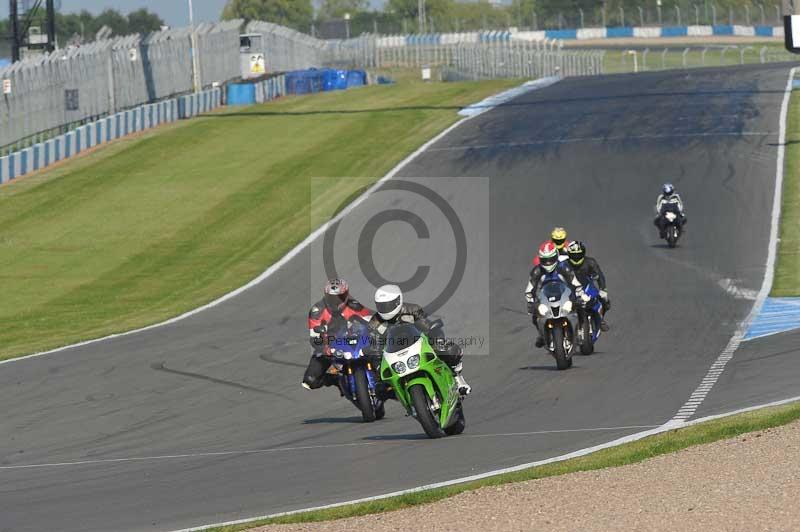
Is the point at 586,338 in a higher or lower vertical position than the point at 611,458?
lower

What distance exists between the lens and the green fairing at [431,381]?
12875 millimetres

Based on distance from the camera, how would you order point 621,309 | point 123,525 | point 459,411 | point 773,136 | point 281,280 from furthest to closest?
1. point 773,136
2. point 281,280
3. point 621,309
4. point 459,411
5. point 123,525

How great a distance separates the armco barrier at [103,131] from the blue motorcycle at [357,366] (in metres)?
29.7

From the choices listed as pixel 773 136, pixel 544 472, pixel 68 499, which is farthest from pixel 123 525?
pixel 773 136

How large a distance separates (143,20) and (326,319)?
16146 centimetres

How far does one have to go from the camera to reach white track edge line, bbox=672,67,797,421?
15.3m

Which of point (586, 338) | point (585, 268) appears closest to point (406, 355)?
point (586, 338)

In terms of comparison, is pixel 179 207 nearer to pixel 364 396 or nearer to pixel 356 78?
pixel 364 396

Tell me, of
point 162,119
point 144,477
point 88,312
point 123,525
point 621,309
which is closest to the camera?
point 123,525

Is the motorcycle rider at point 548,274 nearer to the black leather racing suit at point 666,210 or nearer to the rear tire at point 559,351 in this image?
the rear tire at point 559,351

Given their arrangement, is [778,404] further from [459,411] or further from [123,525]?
[123,525]

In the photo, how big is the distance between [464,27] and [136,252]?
12346cm

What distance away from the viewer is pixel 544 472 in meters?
10.9

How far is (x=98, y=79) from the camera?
52438mm
